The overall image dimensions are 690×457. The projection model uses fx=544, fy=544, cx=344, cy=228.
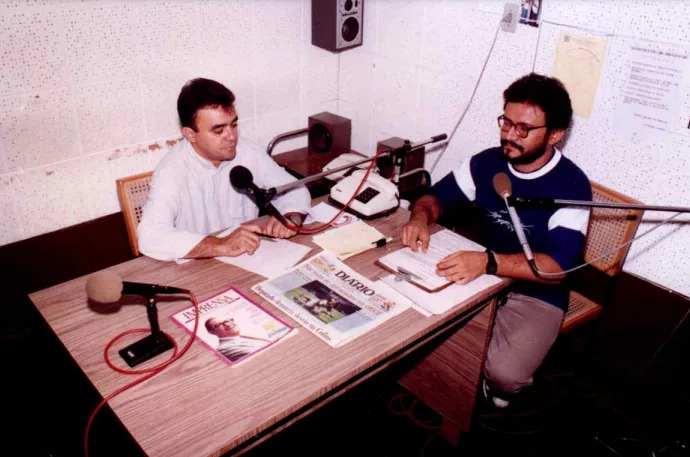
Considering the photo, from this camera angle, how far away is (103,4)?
2.41 m

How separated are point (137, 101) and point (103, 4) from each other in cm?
45

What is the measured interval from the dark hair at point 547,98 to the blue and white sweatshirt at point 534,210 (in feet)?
0.45

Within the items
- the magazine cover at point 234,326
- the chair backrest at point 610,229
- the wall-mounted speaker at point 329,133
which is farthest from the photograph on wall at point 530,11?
the magazine cover at point 234,326

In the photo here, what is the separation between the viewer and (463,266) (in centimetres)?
186

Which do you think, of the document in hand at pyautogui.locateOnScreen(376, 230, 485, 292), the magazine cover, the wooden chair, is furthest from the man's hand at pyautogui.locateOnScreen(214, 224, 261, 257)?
the wooden chair

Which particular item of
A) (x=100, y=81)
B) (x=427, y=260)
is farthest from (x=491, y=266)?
(x=100, y=81)

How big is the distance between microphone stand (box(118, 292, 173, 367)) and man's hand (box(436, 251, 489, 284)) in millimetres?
914

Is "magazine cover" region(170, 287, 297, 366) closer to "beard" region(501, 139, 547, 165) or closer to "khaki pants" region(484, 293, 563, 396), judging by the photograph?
"khaki pants" region(484, 293, 563, 396)

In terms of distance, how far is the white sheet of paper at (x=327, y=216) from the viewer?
87.0 inches

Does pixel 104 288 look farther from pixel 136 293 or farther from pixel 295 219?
pixel 295 219

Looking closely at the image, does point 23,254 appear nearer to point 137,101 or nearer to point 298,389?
point 137,101

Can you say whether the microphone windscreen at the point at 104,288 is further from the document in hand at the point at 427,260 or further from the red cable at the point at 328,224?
the document in hand at the point at 427,260

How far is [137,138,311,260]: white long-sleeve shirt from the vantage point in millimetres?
1913

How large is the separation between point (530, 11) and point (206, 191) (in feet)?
5.38
